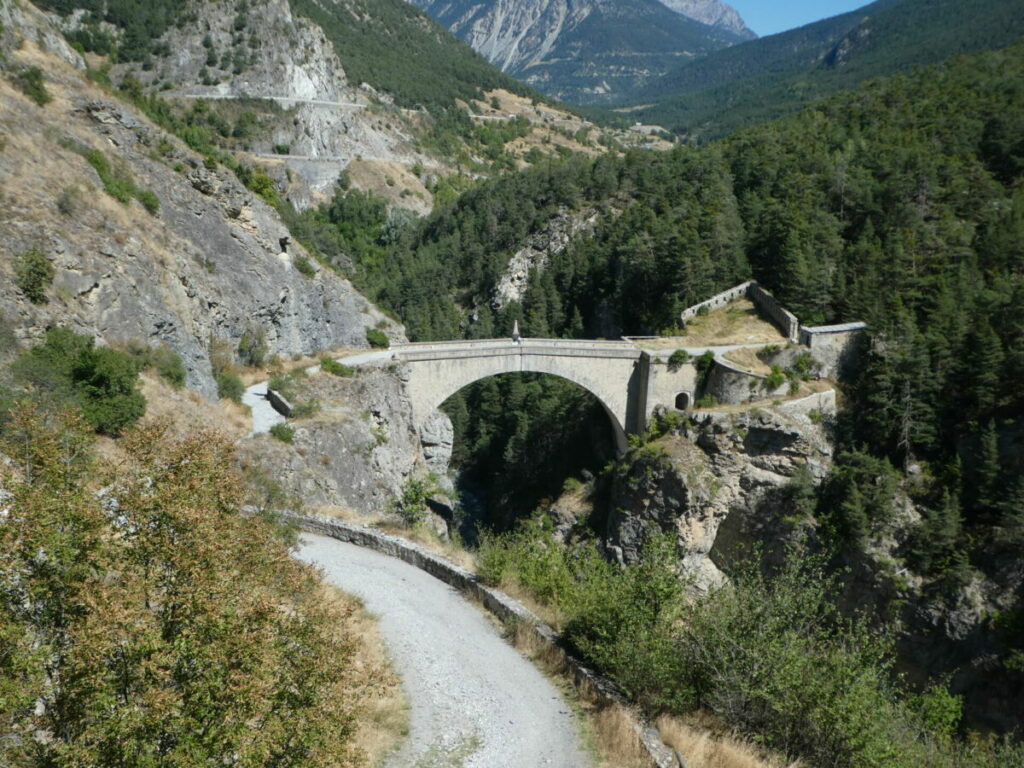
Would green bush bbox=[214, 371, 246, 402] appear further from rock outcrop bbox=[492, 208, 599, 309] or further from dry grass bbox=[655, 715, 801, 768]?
rock outcrop bbox=[492, 208, 599, 309]

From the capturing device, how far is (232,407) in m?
27.4

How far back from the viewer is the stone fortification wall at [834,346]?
38250 millimetres

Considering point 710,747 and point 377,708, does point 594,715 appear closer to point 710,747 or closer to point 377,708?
point 710,747

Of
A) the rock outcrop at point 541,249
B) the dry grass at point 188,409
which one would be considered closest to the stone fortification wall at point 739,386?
the dry grass at point 188,409

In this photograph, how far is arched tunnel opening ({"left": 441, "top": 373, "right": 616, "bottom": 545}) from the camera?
50.1m

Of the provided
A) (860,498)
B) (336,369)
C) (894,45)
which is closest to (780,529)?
(860,498)

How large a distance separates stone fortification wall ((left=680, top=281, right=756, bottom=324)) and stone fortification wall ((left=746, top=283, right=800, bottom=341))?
0.38 m

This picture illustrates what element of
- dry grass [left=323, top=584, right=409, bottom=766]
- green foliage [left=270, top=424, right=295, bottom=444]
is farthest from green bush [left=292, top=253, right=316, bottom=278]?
dry grass [left=323, top=584, right=409, bottom=766]

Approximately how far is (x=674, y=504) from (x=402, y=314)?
44.3 meters

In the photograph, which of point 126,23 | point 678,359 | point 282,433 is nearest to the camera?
point 282,433

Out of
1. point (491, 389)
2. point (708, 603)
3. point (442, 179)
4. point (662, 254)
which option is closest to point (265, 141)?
point (442, 179)

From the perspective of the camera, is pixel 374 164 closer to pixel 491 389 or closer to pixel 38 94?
pixel 491 389

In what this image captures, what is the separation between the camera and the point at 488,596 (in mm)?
14852

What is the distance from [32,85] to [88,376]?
1742 cm
